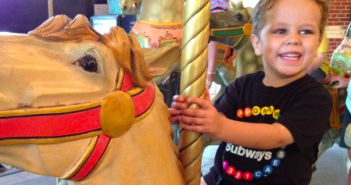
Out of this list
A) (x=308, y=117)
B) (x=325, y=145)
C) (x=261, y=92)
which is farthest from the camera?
(x=325, y=145)

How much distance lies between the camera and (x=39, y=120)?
1.68 feet

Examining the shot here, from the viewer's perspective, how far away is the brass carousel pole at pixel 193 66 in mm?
726

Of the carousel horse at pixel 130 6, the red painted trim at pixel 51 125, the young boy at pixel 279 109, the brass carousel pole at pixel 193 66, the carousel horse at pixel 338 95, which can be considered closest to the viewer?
the red painted trim at pixel 51 125

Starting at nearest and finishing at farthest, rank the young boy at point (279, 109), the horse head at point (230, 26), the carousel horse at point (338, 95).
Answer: the young boy at point (279, 109), the horse head at point (230, 26), the carousel horse at point (338, 95)

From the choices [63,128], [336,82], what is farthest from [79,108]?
[336,82]

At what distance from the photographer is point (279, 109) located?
37.0 inches

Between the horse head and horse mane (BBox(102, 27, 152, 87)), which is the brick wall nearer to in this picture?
the horse head

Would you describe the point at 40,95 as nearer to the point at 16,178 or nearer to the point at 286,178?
the point at 286,178

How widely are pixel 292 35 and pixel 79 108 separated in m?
0.55

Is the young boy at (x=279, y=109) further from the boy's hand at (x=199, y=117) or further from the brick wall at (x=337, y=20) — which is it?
the brick wall at (x=337, y=20)

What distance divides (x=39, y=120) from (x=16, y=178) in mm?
2421

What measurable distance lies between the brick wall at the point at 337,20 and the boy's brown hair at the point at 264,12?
215 inches

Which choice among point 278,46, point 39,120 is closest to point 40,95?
point 39,120

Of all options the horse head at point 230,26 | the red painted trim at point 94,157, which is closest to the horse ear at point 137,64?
the red painted trim at point 94,157
